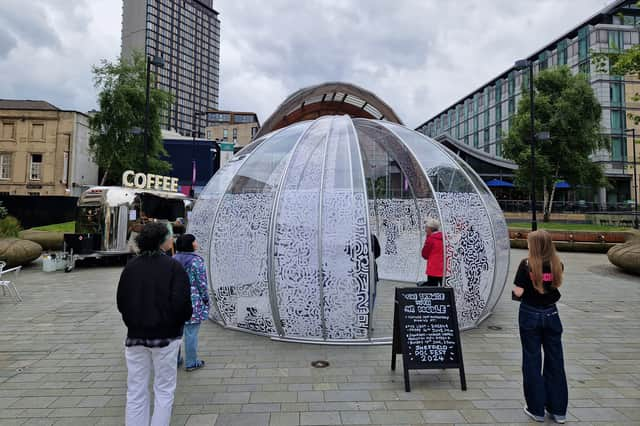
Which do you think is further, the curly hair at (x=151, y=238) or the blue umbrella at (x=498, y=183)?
the blue umbrella at (x=498, y=183)

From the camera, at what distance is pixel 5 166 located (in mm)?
28641

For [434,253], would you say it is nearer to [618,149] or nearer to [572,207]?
Result: [572,207]

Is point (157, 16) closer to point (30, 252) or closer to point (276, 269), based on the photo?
point (30, 252)

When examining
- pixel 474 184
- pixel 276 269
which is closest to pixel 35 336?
pixel 276 269

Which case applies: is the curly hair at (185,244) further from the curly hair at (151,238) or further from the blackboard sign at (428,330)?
the blackboard sign at (428,330)

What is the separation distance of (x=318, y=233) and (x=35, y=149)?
32733 mm

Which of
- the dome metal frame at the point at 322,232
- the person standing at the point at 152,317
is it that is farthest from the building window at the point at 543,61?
the person standing at the point at 152,317

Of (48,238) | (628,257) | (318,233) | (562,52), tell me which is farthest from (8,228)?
(562,52)

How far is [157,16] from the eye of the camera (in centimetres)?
9325

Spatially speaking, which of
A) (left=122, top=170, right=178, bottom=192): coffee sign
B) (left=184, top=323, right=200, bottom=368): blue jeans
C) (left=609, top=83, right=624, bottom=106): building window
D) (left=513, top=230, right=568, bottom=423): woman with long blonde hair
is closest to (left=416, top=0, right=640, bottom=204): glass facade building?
(left=609, top=83, right=624, bottom=106): building window

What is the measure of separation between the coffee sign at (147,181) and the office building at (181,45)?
7576cm

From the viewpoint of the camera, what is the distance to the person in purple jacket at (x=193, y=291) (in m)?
4.57

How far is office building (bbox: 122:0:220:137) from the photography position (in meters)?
91.8

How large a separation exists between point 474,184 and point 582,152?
84.8 ft
